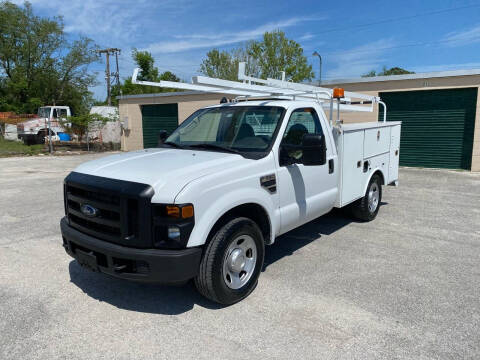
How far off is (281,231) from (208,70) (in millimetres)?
36685

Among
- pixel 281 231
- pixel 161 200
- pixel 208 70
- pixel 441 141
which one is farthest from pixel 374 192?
pixel 208 70

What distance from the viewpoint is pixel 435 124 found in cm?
1284

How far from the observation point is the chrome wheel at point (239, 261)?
3555 millimetres

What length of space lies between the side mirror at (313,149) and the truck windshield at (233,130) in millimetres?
407

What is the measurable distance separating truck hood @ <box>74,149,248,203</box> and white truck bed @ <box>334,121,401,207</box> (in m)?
2.00

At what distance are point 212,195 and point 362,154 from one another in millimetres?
3297

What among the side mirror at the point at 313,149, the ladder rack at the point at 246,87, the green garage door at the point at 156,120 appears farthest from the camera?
the green garage door at the point at 156,120

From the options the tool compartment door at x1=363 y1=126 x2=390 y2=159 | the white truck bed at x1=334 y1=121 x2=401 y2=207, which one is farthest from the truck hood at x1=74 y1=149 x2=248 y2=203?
the tool compartment door at x1=363 y1=126 x2=390 y2=159

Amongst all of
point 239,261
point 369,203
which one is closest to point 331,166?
point 369,203

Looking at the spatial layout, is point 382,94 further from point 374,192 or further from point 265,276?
point 265,276

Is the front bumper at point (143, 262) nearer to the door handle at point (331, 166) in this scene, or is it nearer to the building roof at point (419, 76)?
the door handle at point (331, 166)

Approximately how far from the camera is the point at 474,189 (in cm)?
943

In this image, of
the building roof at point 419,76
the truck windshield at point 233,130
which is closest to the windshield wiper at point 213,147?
the truck windshield at point 233,130

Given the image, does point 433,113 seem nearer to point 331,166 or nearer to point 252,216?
point 331,166
